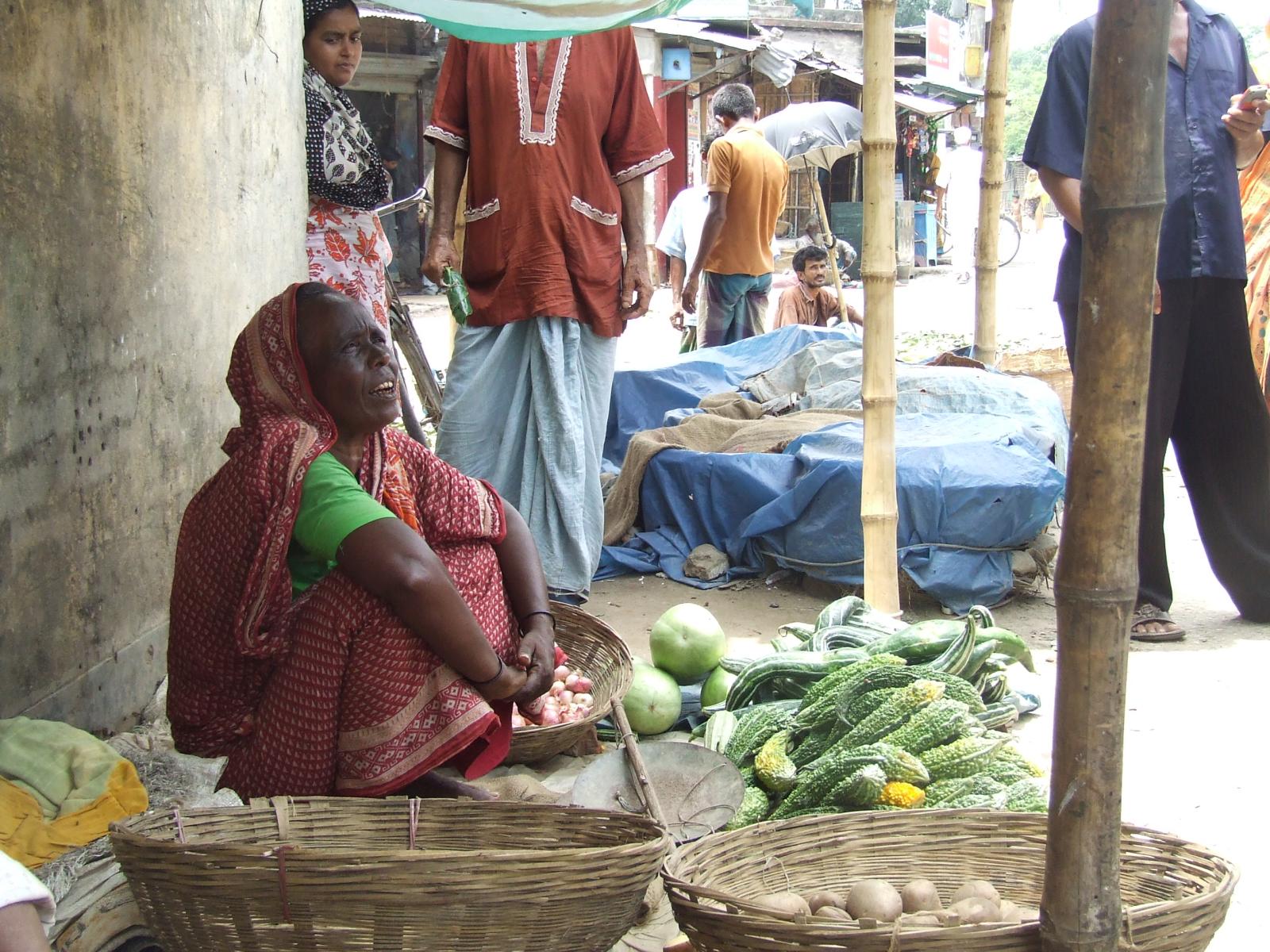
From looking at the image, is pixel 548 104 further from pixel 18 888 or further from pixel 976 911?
pixel 18 888

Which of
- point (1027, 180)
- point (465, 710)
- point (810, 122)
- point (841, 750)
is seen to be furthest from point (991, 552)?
point (1027, 180)

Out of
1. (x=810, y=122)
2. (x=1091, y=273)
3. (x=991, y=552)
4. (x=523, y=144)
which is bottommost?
(x=991, y=552)

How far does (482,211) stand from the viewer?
4.30 metres

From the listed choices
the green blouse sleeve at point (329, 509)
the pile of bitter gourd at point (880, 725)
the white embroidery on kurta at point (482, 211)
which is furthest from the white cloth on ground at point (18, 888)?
the white embroidery on kurta at point (482, 211)

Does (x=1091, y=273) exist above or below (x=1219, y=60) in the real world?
below

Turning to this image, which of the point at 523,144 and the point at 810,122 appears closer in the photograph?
the point at 523,144

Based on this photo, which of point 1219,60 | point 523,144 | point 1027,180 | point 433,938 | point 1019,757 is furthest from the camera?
point 1027,180

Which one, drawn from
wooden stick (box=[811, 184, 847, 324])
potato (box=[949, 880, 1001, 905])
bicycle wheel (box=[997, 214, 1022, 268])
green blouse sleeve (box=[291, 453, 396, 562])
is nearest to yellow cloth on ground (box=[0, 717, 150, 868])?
green blouse sleeve (box=[291, 453, 396, 562])

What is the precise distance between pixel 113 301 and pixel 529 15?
1281mm

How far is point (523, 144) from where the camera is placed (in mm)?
4215

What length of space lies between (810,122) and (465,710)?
1145cm

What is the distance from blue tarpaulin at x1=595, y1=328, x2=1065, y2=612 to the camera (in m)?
4.64

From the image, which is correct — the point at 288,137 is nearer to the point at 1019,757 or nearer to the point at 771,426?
the point at 771,426

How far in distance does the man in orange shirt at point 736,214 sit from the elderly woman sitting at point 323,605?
17.2 feet
